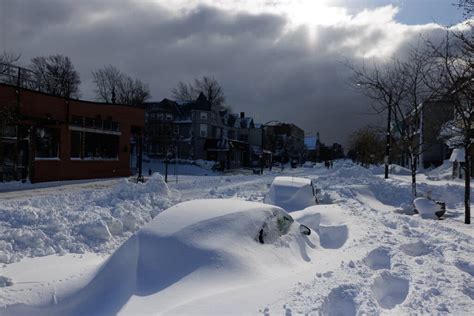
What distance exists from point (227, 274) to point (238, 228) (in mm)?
905

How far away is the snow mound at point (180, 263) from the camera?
4.30 meters

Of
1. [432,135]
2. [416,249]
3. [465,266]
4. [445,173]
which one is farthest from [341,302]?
[445,173]

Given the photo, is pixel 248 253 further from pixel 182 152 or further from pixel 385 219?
pixel 182 152

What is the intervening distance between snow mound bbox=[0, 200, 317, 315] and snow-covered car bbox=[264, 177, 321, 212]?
7.33m

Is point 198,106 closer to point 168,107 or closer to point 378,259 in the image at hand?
point 168,107

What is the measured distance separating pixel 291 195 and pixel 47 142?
15.7 m

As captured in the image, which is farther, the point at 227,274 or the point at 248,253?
the point at 248,253

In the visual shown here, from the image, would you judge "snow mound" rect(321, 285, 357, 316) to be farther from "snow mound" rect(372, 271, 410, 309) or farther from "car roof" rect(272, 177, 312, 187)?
"car roof" rect(272, 177, 312, 187)

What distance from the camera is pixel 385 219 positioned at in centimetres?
1140

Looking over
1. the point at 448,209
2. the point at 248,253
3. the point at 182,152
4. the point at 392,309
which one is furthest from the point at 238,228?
the point at 182,152

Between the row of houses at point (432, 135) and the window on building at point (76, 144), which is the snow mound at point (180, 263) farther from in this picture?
the window on building at point (76, 144)

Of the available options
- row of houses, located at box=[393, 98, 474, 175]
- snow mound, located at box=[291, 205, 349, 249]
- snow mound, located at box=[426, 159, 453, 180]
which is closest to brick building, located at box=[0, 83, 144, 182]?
snow mound, located at box=[291, 205, 349, 249]

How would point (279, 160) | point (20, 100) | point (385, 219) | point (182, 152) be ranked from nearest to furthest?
point (385, 219)
point (20, 100)
point (182, 152)
point (279, 160)

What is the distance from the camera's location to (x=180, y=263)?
4641 mm
